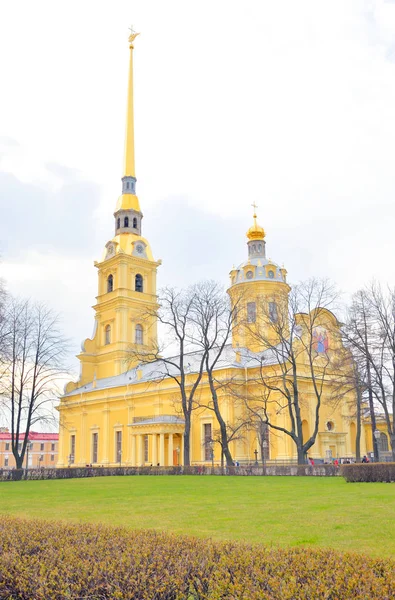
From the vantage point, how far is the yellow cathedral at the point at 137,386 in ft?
151

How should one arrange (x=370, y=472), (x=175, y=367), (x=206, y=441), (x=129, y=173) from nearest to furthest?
(x=370, y=472) < (x=206, y=441) < (x=175, y=367) < (x=129, y=173)

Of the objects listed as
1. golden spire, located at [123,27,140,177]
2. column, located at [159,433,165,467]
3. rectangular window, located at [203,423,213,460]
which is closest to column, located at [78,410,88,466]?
column, located at [159,433,165,467]

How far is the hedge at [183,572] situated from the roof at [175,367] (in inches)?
1358

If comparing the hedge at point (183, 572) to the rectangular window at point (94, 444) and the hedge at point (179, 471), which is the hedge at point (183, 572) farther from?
the rectangular window at point (94, 444)

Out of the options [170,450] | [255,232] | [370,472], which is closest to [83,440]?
[170,450]

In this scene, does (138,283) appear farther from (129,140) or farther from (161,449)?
(161,449)

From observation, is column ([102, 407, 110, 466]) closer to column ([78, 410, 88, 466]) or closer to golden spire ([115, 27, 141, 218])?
column ([78, 410, 88, 466])

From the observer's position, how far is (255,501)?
49.6ft

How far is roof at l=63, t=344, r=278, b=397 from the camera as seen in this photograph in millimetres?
46688

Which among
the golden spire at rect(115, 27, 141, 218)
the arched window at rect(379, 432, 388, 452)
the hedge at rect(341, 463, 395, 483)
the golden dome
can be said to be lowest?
the hedge at rect(341, 463, 395, 483)

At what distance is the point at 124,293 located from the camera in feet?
204

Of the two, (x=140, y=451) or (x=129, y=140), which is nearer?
(x=140, y=451)

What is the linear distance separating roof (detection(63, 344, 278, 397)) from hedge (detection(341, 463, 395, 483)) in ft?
59.1

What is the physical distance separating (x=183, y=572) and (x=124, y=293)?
57972mm
